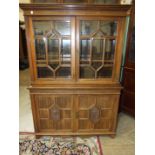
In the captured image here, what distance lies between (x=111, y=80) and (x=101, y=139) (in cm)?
86

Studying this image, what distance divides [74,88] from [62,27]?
0.72 metres

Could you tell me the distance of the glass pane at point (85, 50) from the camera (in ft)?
5.54

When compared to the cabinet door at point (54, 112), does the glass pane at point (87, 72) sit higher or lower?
higher

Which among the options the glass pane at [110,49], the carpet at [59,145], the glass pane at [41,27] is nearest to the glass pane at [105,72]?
the glass pane at [110,49]

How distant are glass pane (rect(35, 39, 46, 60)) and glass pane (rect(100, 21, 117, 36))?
71 cm

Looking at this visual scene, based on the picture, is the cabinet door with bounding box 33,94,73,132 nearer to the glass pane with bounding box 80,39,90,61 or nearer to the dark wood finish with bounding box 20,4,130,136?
the dark wood finish with bounding box 20,4,130,136

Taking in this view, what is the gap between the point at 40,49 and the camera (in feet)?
5.56

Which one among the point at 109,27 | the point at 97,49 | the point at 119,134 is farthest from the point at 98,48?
the point at 119,134

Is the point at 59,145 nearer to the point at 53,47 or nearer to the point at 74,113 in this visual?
the point at 74,113

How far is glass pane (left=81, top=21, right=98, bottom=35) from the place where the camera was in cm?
Result: 162

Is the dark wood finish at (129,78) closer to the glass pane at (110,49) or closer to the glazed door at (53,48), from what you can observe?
the glass pane at (110,49)

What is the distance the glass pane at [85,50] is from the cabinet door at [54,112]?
0.51m

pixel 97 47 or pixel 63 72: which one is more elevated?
pixel 97 47

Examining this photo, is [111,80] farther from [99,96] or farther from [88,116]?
[88,116]
